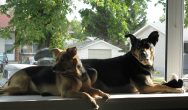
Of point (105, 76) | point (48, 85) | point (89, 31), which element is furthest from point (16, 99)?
point (89, 31)

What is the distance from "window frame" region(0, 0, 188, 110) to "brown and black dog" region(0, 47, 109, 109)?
0.14 ft

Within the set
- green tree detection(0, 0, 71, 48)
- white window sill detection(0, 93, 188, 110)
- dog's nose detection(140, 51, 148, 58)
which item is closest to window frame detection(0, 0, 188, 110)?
white window sill detection(0, 93, 188, 110)

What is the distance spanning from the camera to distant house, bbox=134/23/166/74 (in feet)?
Answer: 5.92

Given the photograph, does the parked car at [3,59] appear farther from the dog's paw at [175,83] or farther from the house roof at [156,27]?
the dog's paw at [175,83]

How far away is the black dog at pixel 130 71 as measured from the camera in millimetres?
1610

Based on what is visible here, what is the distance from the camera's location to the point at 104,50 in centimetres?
178

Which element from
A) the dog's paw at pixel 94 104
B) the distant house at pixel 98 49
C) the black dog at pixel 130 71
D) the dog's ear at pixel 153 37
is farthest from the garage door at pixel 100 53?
the dog's paw at pixel 94 104

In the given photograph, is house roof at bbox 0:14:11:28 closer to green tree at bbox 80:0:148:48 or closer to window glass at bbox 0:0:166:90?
window glass at bbox 0:0:166:90

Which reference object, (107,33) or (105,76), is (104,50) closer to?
(107,33)

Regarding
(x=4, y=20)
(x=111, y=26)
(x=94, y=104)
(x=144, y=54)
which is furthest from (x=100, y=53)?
(x=4, y=20)

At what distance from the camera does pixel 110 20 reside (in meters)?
1.78

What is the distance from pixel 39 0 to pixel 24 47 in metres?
0.24

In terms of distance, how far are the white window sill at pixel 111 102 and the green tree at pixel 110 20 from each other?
1.13 ft

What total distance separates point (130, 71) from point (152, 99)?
0.17 m
